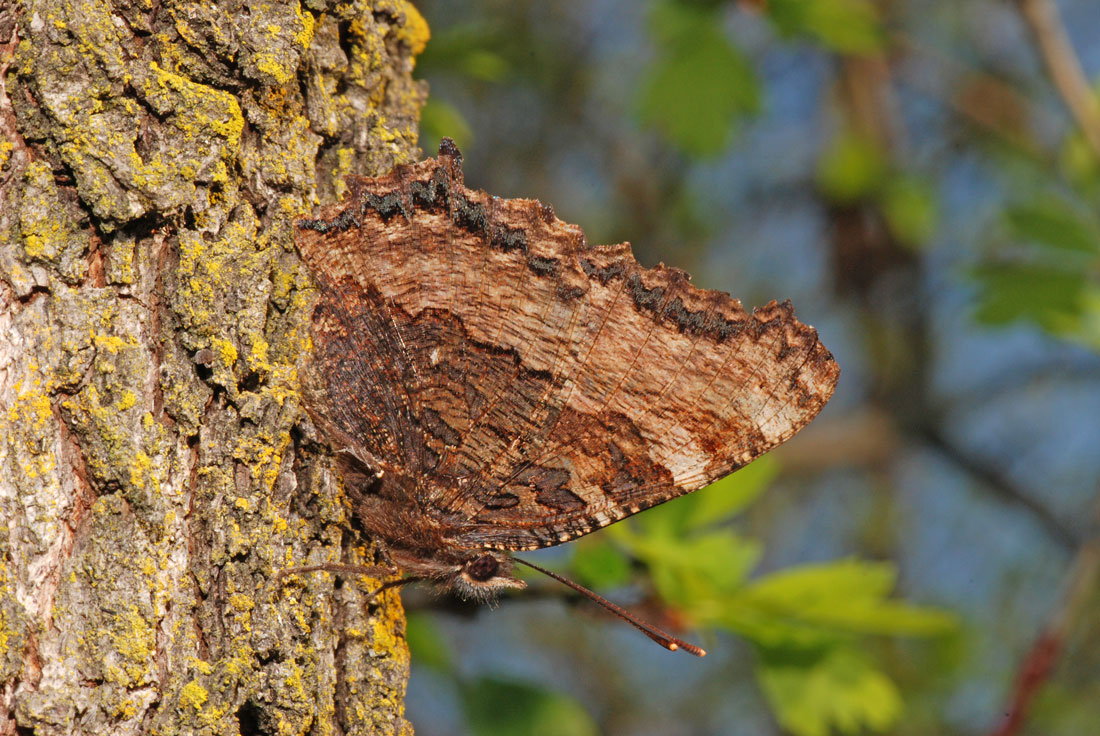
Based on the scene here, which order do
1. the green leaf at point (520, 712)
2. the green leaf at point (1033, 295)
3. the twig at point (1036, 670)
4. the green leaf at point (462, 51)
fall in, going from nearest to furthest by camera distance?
the green leaf at point (462, 51) < the green leaf at point (520, 712) < the twig at point (1036, 670) < the green leaf at point (1033, 295)

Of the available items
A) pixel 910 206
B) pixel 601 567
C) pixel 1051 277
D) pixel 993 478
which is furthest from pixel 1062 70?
pixel 993 478

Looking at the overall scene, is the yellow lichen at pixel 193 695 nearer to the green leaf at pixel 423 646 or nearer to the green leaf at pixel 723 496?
the green leaf at pixel 423 646

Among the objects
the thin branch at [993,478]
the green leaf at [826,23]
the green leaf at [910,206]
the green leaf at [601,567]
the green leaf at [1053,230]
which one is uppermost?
the green leaf at [910,206]

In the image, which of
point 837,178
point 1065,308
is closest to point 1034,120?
point 837,178

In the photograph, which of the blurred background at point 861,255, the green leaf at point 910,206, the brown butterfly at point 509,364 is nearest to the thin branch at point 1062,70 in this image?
the blurred background at point 861,255

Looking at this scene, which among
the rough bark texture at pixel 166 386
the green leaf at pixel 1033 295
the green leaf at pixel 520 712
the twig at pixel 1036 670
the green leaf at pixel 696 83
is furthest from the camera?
the green leaf at pixel 696 83

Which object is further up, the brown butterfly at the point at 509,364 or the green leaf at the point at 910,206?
the green leaf at the point at 910,206

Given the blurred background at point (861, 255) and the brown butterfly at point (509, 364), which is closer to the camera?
the brown butterfly at point (509, 364)

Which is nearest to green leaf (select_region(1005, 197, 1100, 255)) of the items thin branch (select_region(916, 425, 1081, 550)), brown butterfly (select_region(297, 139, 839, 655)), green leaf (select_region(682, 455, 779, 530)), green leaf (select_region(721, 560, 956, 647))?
green leaf (select_region(682, 455, 779, 530))

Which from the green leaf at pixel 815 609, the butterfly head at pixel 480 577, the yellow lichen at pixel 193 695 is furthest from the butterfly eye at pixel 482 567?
the green leaf at pixel 815 609
